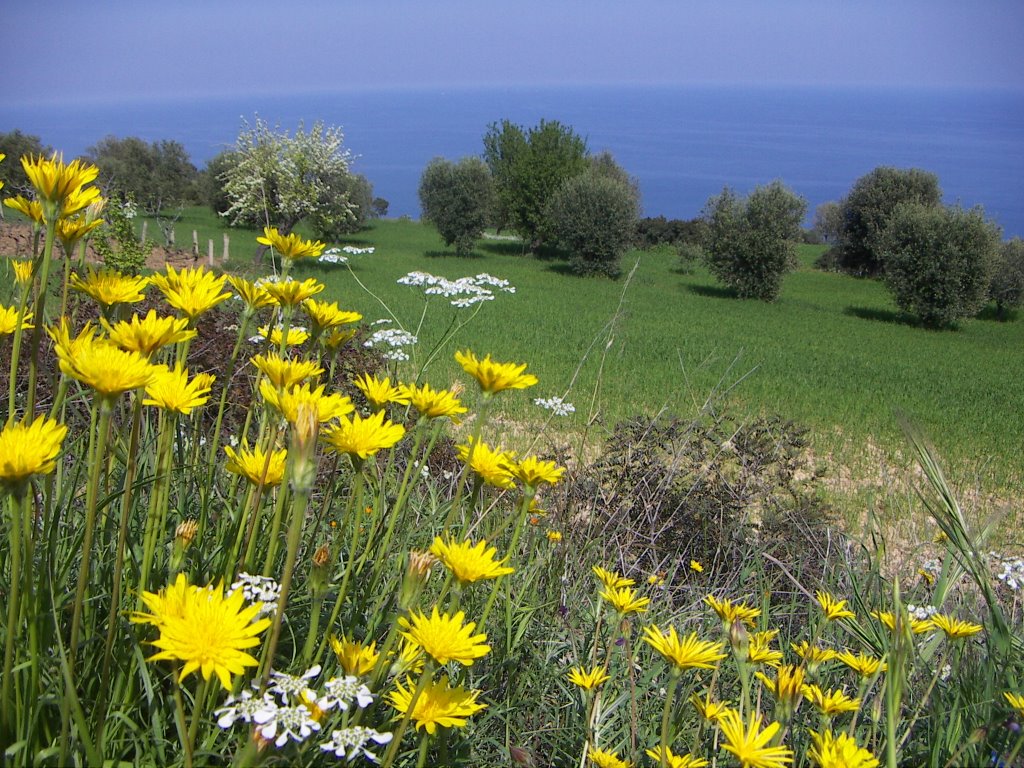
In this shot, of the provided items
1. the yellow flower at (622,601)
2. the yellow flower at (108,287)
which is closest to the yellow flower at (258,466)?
the yellow flower at (108,287)

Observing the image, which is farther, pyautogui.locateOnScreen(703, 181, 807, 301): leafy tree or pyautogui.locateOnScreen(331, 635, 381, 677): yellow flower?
pyautogui.locateOnScreen(703, 181, 807, 301): leafy tree

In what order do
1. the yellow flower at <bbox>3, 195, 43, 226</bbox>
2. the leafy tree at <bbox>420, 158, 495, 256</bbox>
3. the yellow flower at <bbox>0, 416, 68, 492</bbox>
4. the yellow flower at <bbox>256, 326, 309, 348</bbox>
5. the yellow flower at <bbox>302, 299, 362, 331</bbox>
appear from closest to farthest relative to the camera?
the yellow flower at <bbox>0, 416, 68, 492</bbox> → the yellow flower at <bbox>3, 195, 43, 226</bbox> → the yellow flower at <bbox>302, 299, 362, 331</bbox> → the yellow flower at <bbox>256, 326, 309, 348</bbox> → the leafy tree at <bbox>420, 158, 495, 256</bbox>

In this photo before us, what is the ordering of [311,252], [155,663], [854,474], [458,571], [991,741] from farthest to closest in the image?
[854,474] < [311,252] < [991,741] < [155,663] < [458,571]

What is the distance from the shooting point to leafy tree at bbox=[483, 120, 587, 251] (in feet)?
119

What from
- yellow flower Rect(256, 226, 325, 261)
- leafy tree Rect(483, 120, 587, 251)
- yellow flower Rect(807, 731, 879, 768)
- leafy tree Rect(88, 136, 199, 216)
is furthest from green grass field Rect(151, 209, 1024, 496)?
leafy tree Rect(88, 136, 199, 216)

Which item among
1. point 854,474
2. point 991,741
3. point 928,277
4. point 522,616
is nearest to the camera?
point 991,741

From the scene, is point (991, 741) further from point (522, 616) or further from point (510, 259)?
point (510, 259)

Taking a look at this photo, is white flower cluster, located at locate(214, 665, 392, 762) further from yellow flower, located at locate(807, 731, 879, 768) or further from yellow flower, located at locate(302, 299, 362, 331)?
yellow flower, located at locate(302, 299, 362, 331)

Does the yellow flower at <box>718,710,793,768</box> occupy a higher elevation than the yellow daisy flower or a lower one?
lower

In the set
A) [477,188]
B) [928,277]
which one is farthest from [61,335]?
[477,188]

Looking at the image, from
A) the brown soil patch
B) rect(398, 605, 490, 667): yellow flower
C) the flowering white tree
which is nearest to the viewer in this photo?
rect(398, 605, 490, 667): yellow flower

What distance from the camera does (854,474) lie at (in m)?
8.12

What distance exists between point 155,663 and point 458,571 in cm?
50

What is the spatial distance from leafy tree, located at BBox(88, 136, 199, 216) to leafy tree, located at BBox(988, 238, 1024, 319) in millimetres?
38007
